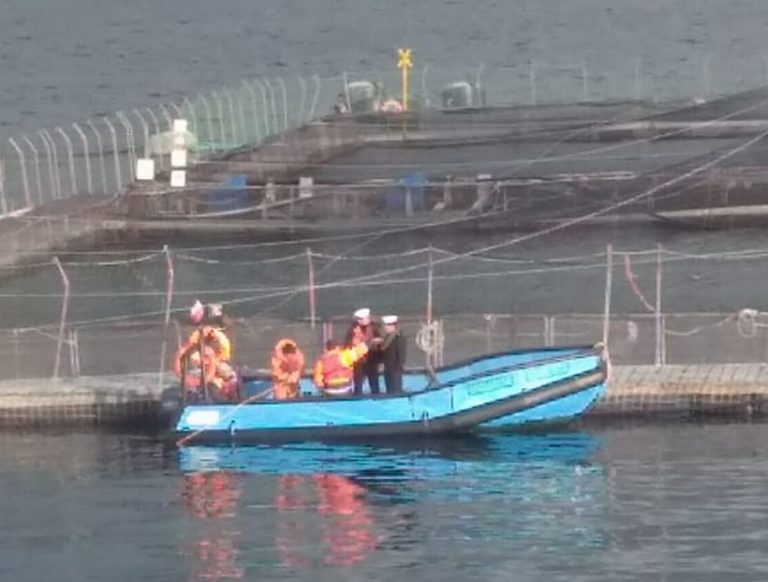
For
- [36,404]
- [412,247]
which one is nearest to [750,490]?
[36,404]

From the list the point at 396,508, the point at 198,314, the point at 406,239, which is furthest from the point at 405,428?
the point at 406,239

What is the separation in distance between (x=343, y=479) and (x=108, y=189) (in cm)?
2982

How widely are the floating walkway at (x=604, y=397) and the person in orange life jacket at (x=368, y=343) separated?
2.81 m

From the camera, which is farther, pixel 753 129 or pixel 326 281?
pixel 753 129

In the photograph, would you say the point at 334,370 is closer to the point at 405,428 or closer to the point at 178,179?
the point at 405,428

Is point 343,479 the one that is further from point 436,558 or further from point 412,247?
point 412,247

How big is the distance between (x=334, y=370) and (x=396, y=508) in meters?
4.41

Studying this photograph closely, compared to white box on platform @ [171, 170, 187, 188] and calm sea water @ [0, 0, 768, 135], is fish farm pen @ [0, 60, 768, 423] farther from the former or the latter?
calm sea water @ [0, 0, 768, 135]

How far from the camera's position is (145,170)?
5597 cm

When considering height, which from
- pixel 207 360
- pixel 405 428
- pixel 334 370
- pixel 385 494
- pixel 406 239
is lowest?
pixel 385 494

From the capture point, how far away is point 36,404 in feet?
113

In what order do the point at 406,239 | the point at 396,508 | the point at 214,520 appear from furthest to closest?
the point at 406,239 → the point at 396,508 → the point at 214,520

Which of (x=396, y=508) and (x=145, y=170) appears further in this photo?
(x=145, y=170)

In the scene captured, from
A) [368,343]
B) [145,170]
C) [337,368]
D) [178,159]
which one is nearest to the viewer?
[337,368]
